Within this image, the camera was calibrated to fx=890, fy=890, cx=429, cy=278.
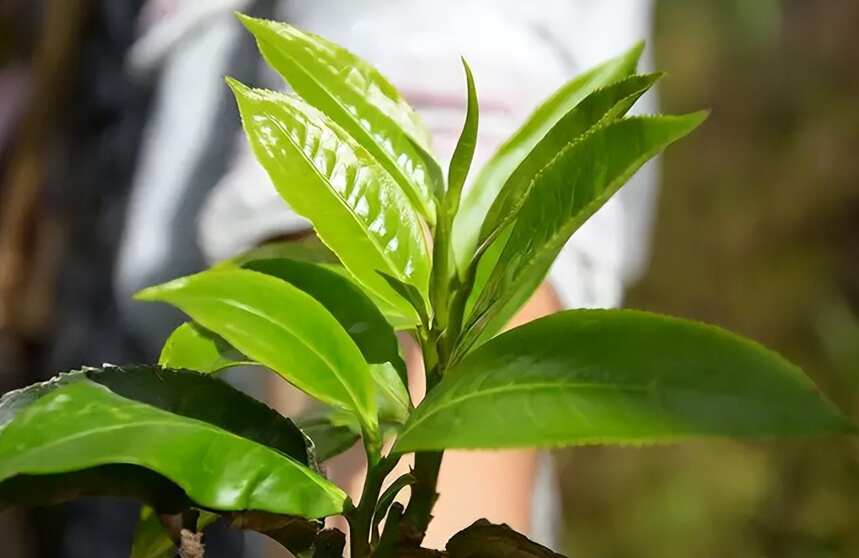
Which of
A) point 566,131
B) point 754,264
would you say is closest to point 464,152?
point 566,131

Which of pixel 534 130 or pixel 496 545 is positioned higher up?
pixel 534 130

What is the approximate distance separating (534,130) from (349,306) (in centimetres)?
7

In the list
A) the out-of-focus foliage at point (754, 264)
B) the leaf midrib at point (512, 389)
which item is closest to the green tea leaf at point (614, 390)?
the leaf midrib at point (512, 389)

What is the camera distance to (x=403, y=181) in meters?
0.22

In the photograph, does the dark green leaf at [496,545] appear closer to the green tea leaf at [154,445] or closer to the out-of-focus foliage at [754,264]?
the green tea leaf at [154,445]

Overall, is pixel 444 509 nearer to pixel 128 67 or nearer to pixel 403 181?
pixel 403 181

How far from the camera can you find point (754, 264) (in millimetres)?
1645

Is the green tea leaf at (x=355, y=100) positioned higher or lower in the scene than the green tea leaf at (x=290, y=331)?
higher

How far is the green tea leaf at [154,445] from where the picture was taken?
6.3 inches

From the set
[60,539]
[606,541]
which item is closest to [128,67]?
[60,539]

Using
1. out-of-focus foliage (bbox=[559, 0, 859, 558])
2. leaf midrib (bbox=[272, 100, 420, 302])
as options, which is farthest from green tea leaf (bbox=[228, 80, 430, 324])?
out-of-focus foliage (bbox=[559, 0, 859, 558])

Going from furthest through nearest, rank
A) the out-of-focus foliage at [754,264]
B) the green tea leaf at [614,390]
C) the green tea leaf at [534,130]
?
the out-of-focus foliage at [754,264]
the green tea leaf at [534,130]
the green tea leaf at [614,390]

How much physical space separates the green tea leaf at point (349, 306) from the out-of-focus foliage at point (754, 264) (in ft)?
4.53

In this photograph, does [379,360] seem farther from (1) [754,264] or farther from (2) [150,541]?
(1) [754,264]
